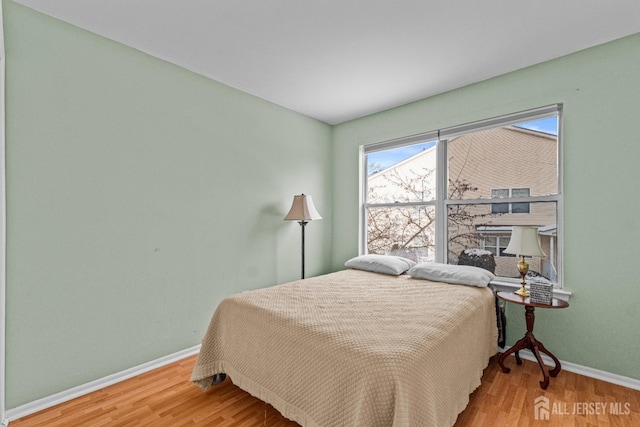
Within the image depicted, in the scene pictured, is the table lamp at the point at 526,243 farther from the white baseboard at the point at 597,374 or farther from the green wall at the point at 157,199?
the white baseboard at the point at 597,374

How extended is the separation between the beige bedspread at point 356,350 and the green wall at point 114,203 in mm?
731

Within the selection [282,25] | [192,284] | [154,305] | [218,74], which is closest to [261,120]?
[218,74]

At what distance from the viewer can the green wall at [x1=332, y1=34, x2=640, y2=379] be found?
2.12 meters

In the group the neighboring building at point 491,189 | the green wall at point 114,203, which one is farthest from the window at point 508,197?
the green wall at point 114,203

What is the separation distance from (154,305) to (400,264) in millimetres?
2264

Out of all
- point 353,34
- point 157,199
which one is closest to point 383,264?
point 353,34

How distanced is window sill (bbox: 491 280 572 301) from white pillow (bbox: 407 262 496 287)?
7 centimetres

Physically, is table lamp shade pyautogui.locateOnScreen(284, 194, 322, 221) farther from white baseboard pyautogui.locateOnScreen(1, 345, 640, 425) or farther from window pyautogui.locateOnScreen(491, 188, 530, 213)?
window pyautogui.locateOnScreen(491, 188, 530, 213)

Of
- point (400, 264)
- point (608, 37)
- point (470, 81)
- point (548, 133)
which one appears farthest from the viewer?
point (400, 264)

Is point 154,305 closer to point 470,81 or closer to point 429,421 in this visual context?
point 429,421

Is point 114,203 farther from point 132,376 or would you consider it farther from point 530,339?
point 530,339

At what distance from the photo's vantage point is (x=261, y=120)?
320cm

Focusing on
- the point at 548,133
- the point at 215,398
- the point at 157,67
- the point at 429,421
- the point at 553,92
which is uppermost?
the point at 157,67

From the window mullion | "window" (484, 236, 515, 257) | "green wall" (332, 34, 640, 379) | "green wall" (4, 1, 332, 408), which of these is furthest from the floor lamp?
"green wall" (332, 34, 640, 379)
